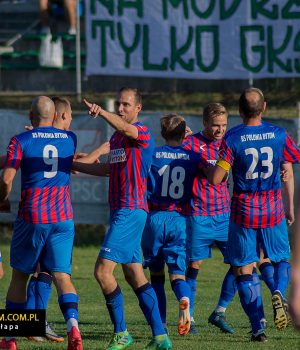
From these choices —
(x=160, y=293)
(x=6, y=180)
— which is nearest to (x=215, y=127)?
(x=160, y=293)

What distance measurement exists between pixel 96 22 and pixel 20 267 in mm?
10569

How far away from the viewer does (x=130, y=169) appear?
845cm

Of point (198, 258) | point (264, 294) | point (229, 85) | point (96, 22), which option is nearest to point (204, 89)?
point (229, 85)

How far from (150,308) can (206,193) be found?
2.02 m

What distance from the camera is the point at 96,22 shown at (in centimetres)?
1836

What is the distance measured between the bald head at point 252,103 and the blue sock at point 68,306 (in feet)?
7.03

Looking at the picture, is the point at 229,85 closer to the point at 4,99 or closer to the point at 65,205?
the point at 4,99

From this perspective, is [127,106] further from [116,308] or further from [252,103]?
[116,308]

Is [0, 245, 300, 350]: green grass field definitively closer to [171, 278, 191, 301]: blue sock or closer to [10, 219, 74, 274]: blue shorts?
[171, 278, 191, 301]: blue sock

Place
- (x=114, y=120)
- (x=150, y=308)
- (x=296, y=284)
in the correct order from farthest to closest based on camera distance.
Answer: (x=150, y=308) → (x=114, y=120) → (x=296, y=284)

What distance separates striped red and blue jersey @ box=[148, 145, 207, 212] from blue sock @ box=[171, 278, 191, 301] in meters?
0.67

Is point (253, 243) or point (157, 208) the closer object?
point (253, 243)

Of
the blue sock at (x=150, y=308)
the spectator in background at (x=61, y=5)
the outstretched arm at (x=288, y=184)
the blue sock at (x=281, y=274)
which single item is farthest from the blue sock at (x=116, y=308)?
the spectator in background at (x=61, y=5)

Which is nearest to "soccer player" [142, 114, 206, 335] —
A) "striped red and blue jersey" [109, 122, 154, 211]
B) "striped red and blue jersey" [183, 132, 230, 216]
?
"striped red and blue jersey" [183, 132, 230, 216]
